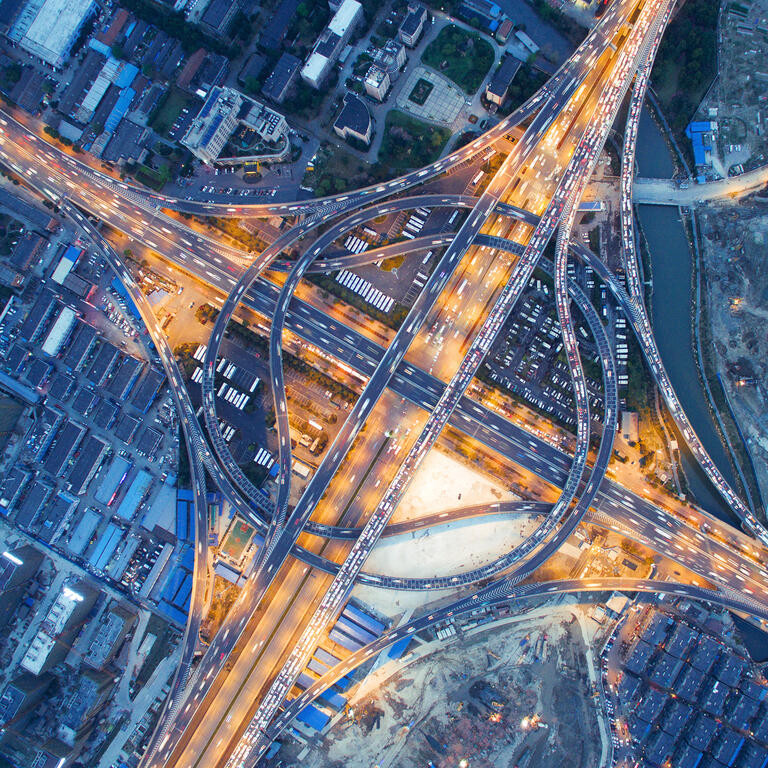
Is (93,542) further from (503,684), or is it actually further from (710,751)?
→ (710,751)

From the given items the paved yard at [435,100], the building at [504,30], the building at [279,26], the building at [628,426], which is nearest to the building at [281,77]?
the building at [279,26]

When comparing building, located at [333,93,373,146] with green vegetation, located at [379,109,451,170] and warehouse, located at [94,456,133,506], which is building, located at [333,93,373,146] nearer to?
green vegetation, located at [379,109,451,170]

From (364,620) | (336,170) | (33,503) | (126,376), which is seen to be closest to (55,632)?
(33,503)

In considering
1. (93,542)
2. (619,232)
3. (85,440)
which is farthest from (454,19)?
(93,542)

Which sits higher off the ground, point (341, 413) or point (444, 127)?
A: point (444, 127)

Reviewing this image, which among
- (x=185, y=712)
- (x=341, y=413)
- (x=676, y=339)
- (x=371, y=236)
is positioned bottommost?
(x=185, y=712)

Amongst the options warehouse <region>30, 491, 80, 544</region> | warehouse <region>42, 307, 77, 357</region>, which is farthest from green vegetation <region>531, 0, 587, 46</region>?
warehouse <region>30, 491, 80, 544</region>

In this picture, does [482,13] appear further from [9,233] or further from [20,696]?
[20,696]
